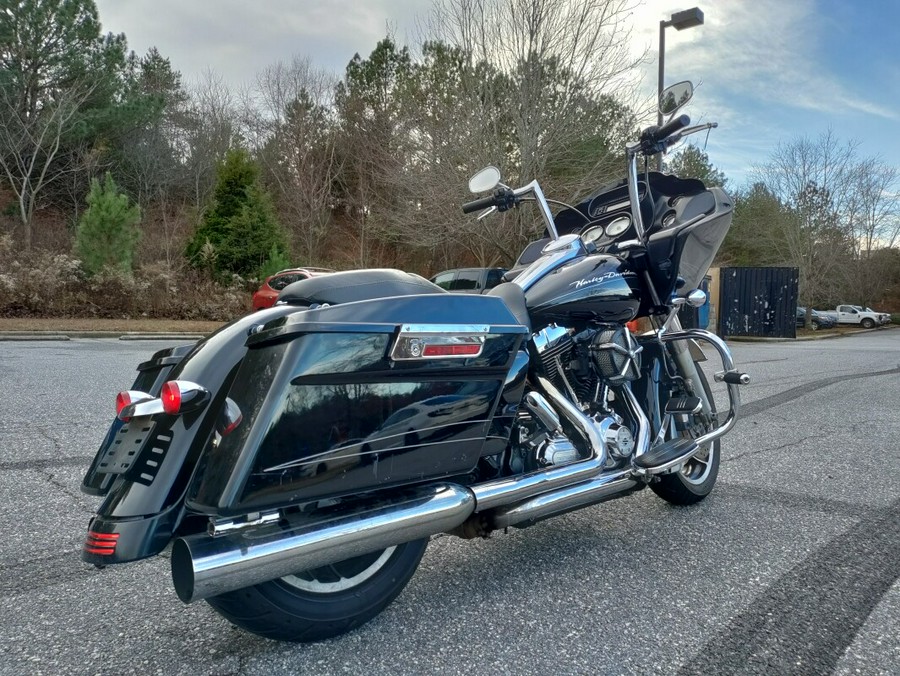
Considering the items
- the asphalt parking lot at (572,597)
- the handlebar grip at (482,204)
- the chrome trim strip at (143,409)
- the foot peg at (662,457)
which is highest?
the handlebar grip at (482,204)

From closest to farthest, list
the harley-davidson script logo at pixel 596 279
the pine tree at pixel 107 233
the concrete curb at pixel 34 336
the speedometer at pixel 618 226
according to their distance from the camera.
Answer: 1. the harley-davidson script logo at pixel 596 279
2. the speedometer at pixel 618 226
3. the concrete curb at pixel 34 336
4. the pine tree at pixel 107 233

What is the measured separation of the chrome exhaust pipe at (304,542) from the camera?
5.51 feet

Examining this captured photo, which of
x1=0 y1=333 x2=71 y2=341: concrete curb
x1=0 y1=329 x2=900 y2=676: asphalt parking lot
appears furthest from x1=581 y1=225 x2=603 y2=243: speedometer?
x1=0 y1=333 x2=71 y2=341: concrete curb

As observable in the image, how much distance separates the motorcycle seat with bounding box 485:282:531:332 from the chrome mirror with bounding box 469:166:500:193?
2.83 ft

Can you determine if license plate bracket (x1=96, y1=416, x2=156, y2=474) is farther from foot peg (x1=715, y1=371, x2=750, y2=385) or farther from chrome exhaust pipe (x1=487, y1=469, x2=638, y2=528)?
foot peg (x1=715, y1=371, x2=750, y2=385)

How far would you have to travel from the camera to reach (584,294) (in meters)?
2.70

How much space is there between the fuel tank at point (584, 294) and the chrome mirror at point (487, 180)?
0.66 meters

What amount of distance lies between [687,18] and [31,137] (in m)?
25.3

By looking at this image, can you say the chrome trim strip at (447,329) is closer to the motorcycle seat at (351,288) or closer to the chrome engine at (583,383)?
the motorcycle seat at (351,288)

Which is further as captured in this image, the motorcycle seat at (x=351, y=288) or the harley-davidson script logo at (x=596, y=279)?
the harley-davidson script logo at (x=596, y=279)

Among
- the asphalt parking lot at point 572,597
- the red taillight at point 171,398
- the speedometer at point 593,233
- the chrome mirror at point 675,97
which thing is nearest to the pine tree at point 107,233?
the asphalt parking lot at point 572,597

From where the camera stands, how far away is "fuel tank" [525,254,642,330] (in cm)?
263

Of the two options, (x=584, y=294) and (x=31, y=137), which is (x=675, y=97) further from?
(x=31, y=137)

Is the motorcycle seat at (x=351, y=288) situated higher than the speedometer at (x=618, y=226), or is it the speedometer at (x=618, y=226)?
the speedometer at (x=618, y=226)
